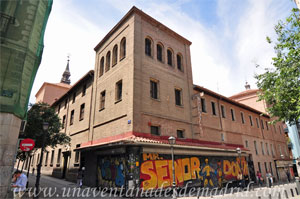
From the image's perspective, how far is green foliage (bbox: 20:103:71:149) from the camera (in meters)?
14.9

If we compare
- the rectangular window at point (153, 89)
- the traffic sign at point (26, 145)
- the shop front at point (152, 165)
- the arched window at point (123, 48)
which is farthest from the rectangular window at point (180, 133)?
A: the traffic sign at point (26, 145)

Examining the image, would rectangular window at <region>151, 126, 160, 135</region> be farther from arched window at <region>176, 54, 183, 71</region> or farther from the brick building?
arched window at <region>176, 54, 183, 71</region>

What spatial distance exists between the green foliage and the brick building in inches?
81.0

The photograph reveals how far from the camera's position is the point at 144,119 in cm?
1375

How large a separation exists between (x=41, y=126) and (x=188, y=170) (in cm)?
1201

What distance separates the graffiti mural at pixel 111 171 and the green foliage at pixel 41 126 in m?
4.64

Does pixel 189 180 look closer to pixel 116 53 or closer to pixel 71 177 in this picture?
pixel 71 177

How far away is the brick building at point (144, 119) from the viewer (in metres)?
12.7

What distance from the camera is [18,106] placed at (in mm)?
10547

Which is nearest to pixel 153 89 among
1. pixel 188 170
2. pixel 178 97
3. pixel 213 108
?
pixel 178 97

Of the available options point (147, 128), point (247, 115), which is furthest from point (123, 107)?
point (247, 115)

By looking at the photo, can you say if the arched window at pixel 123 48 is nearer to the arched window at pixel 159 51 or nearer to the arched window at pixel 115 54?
the arched window at pixel 115 54

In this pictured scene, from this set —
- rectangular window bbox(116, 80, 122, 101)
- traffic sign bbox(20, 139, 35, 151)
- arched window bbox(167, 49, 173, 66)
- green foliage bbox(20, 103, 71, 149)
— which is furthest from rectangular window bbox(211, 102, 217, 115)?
traffic sign bbox(20, 139, 35, 151)

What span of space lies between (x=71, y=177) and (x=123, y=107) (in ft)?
31.8
